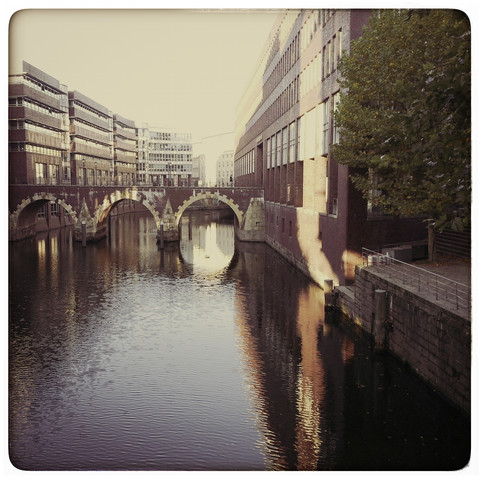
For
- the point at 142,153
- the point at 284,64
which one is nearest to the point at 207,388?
the point at 284,64

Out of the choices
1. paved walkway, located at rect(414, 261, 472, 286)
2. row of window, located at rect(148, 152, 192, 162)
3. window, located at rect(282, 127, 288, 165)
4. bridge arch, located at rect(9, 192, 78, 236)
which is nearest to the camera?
paved walkway, located at rect(414, 261, 472, 286)

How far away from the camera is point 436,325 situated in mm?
19750

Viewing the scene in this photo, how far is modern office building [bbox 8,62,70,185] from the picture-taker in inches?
2603

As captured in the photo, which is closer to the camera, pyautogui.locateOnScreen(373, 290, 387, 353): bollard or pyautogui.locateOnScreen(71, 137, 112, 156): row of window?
pyautogui.locateOnScreen(373, 290, 387, 353): bollard

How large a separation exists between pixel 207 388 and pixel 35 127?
59.8 meters

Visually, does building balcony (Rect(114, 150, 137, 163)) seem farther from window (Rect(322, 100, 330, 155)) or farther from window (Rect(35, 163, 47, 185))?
window (Rect(322, 100, 330, 155))

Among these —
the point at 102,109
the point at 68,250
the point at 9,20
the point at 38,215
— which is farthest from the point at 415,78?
the point at 102,109

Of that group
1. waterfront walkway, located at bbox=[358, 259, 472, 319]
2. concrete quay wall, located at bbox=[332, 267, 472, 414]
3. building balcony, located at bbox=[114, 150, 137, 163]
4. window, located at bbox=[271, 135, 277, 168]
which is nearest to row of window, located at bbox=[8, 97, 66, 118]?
window, located at bbox=[271, 135, 277, 168]

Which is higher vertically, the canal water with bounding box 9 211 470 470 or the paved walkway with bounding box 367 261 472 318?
the paved walkway with bounding box 367 261 472 318

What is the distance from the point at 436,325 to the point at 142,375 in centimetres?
1203

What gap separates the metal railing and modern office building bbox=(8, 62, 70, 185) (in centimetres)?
4870

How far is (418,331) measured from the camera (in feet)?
70.4

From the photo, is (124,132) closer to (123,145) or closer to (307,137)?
(123,145)
